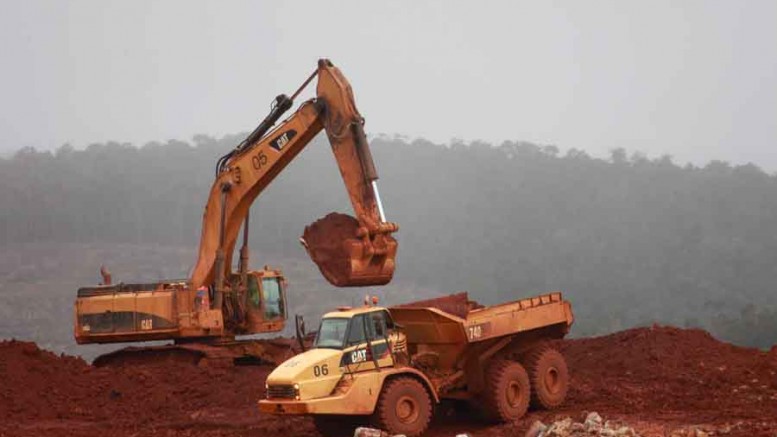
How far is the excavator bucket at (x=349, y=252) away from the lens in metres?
18.2

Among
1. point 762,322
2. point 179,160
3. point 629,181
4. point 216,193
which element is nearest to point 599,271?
point 629,181

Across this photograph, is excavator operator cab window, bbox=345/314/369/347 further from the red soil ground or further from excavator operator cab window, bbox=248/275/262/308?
excavator operator cab window, bbox=248/275/262/308

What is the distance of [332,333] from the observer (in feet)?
52.0

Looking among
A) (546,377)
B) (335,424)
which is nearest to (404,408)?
(335,424)

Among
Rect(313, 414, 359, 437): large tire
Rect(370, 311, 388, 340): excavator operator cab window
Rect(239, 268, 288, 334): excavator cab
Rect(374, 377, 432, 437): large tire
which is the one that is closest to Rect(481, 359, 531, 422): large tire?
Rect(374, 377, 432, 437): large tire

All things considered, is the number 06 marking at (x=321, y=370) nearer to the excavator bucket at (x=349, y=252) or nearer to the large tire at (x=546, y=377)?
the excavator bucket at (x=349, y=252)

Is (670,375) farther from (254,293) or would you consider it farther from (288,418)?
(254,293)

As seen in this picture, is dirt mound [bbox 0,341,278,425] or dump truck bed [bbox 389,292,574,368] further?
dirt mound [bbox 0,341,278,425]

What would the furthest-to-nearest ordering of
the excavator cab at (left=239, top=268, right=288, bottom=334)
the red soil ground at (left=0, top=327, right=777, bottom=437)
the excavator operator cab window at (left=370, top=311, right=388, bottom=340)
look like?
1. the excavator cab at (left=239, top=268, right=288, bottom=334)
2. the red soil ground at (left=0, top=327, right=777, bottom=437)
3. the excavator operator cab window at (left=370, top=311, right=388, bottom=340)

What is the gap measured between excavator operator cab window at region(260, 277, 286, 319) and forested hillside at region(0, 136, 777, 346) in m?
40.0

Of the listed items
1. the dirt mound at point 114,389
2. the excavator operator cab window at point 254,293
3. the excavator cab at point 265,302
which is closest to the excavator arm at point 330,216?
the excavator operator cab window at point 254,293

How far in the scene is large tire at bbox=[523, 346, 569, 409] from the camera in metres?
17.6

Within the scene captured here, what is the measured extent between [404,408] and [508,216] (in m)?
81.3

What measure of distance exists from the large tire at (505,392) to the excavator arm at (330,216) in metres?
2.82
